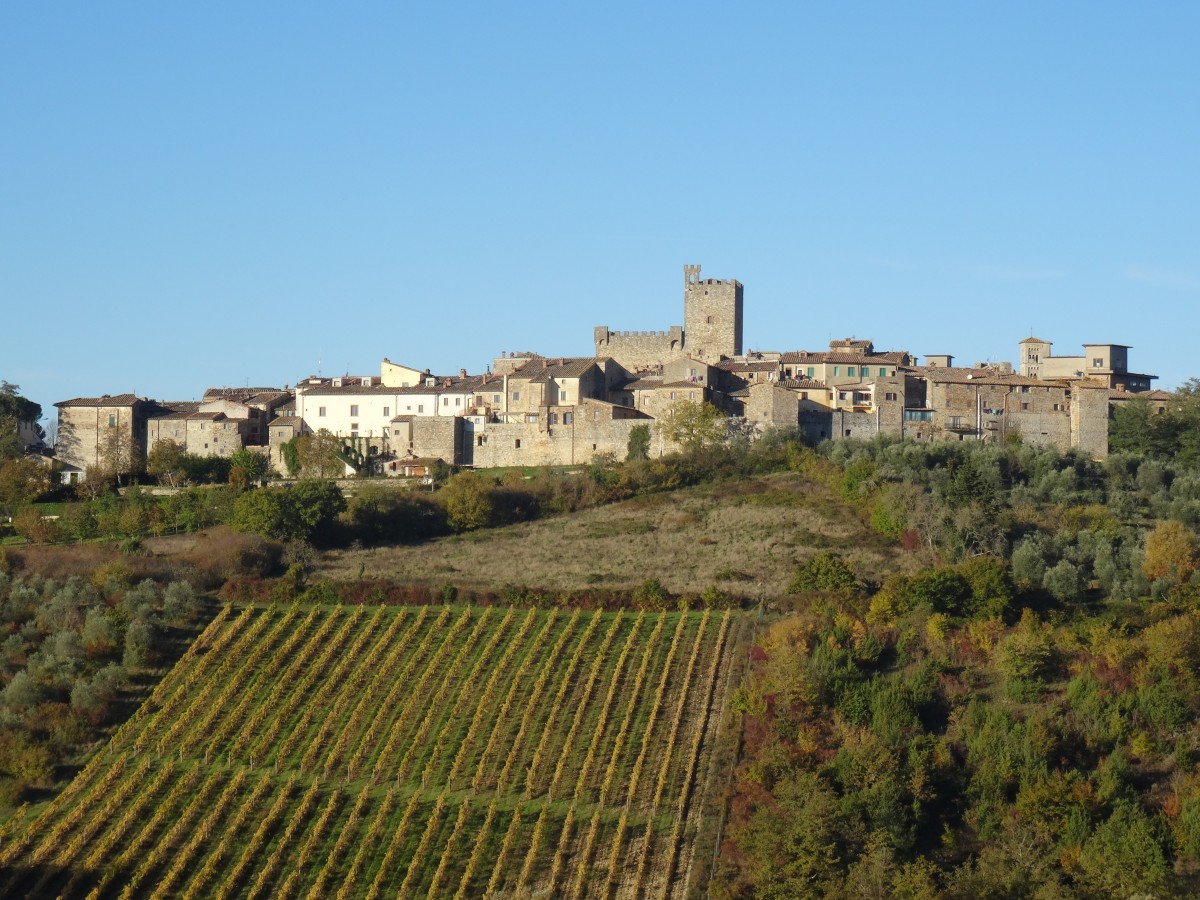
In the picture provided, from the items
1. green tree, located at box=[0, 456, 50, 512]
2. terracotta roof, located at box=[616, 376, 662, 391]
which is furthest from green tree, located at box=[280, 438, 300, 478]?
terracotta roof, located at box=[616, 376, 662, 391]

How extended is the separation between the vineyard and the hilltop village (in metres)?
19.2

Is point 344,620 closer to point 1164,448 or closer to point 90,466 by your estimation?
point 90,466

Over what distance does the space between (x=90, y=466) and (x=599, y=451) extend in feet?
53.9

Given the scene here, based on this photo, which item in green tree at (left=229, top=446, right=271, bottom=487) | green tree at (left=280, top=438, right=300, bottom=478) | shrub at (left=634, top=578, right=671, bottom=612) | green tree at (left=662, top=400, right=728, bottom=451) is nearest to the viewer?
shrub at (left=634, top=578, right=671, bottom=612)

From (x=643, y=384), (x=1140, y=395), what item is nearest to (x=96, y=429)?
(x=643, y=384)

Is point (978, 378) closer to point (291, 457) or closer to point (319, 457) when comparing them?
point (319, 457)

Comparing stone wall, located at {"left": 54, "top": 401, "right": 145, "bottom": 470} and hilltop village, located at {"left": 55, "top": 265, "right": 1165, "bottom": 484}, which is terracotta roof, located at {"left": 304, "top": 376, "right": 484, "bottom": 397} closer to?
hilltop village, located at {"left": 55, "top": 265, "right": 1165, "bottom": 484}

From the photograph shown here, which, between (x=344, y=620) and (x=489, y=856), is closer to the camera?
(x=489, y=856)

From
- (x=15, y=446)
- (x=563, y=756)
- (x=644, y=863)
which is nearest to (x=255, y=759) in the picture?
(x=563, y=756)

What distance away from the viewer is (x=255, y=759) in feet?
122

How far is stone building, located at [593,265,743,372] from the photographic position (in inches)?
2965

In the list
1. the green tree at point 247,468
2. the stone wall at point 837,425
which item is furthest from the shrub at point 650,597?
the green tree at point 247,468

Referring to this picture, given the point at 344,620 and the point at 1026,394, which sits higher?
the point at 1026,394

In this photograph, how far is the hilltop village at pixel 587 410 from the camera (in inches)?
2478
